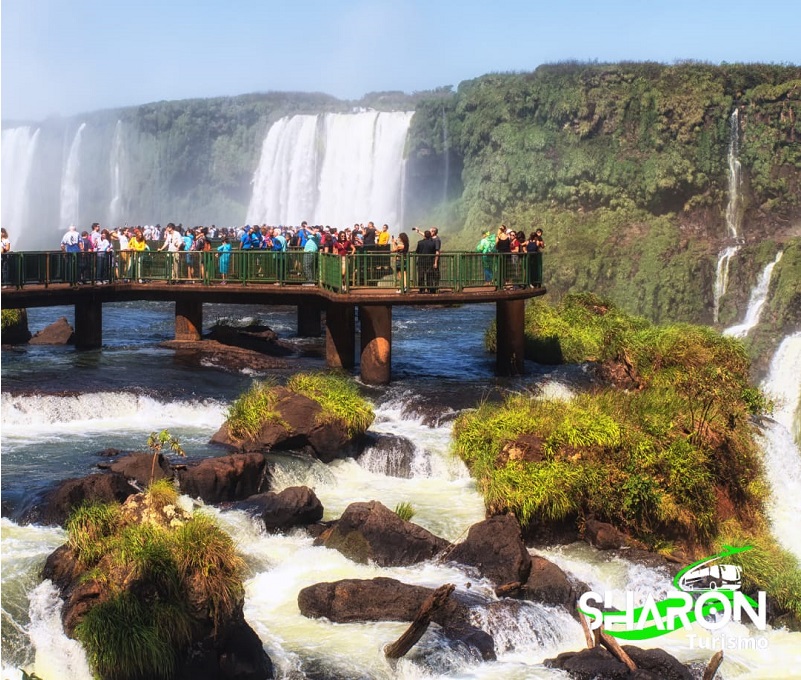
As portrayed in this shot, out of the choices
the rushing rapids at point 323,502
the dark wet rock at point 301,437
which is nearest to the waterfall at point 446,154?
the rushing rapids at point 323,502

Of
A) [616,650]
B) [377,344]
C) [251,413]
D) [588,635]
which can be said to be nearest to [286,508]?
[251,413]

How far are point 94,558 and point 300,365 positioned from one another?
1491 cm

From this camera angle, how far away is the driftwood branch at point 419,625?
1333cm

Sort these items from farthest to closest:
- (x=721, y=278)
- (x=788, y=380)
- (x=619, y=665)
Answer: (x=721, y=278), (x=788, y=380), (x=619, y=665)

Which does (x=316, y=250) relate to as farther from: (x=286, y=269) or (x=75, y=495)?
(x=75, y=495)

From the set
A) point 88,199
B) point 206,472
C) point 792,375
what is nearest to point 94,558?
point 206,472

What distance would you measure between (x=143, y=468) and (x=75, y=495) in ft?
5.56

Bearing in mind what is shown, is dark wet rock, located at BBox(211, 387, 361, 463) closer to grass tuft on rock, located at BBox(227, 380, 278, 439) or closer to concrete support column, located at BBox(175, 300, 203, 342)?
grass tuft on rock, located at BBox(227, 380, 278, 439)

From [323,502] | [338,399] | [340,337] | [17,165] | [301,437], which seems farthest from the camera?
[17,165]

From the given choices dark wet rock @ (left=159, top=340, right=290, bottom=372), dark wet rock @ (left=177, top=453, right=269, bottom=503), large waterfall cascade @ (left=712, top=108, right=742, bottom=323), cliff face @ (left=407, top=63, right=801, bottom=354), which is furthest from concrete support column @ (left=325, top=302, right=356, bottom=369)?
large waterfall cascade @ (left=712, top=108, right=742, bottom=323)

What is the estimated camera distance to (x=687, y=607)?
16312 mm

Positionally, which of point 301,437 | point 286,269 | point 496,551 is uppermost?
point 286,269

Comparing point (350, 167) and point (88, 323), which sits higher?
point (350, 167)

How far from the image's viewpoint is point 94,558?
14.3m
